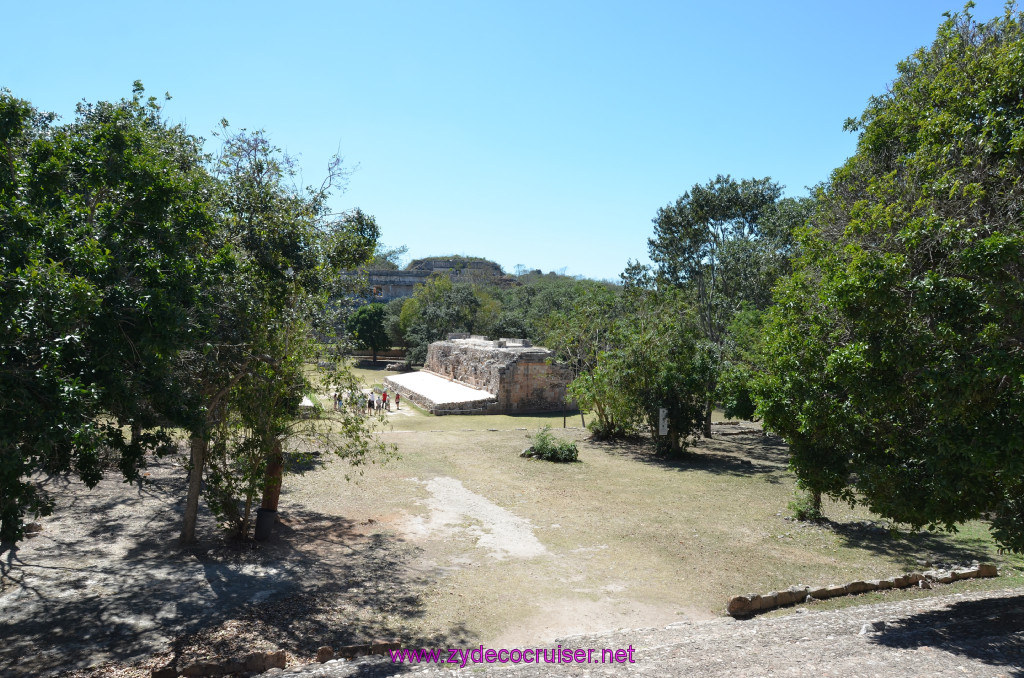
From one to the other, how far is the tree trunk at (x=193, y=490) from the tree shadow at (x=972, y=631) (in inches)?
366

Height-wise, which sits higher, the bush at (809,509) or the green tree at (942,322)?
the green tree at (942,322)

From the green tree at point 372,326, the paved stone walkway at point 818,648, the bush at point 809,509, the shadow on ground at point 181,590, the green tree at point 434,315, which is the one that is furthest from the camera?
the green tree at point 372,326

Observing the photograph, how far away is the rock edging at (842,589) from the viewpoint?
795 cm

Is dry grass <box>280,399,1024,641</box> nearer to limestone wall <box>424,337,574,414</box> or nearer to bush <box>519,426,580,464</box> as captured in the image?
bush <box>519,426,580,464</box>

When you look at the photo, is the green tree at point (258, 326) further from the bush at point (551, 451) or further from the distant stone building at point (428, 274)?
the distant stone building at point (428, 274)

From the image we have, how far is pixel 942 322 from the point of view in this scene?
607cm

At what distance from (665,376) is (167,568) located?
44.2 feet

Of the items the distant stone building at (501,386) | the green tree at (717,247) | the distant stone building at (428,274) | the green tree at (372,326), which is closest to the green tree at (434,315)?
the green tree at (372,326)

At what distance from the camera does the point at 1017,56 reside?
6.39m

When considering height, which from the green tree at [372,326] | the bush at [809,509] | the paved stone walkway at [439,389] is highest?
the green tree at [372,326]

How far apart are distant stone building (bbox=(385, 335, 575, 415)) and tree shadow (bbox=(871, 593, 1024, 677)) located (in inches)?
786

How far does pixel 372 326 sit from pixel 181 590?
39.3 meters

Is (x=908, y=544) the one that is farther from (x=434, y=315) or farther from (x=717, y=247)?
(x=434, y=315)

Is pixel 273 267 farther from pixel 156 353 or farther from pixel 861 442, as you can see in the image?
pixel 861 442
